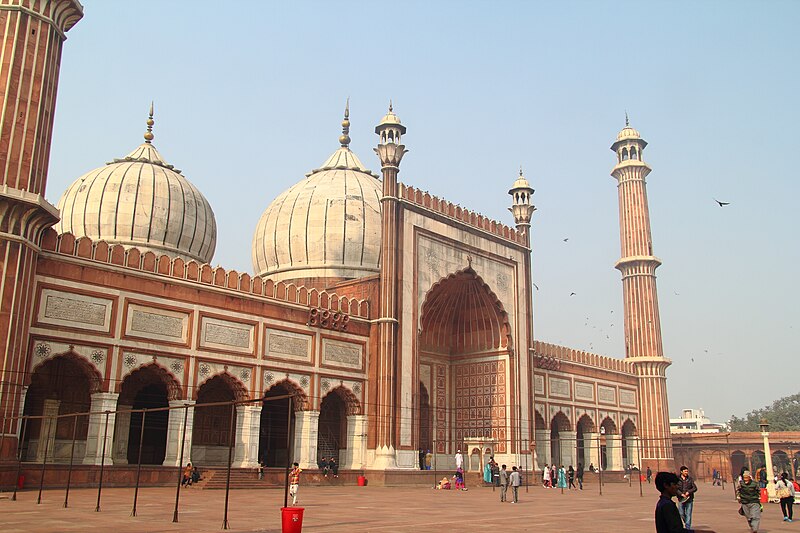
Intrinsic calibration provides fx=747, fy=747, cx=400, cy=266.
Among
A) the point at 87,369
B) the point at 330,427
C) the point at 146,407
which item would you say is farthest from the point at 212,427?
the point at 87,369

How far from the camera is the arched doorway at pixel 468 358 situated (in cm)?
2698

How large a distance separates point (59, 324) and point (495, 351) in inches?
622

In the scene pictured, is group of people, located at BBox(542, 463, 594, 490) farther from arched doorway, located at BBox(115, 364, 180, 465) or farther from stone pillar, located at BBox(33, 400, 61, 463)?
stone pillar, located at BBox(33, 400, 61, 463)

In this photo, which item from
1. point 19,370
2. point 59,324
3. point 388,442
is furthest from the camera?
point 388,442

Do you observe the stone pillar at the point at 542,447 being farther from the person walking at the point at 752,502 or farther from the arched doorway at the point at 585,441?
the person walking at the point at 752,502

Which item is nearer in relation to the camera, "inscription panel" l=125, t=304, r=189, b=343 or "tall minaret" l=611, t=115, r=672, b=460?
"inscription panel" l=125, t=304, r=189, b=343

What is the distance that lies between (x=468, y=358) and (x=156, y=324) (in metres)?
13.5

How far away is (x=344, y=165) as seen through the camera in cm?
3197

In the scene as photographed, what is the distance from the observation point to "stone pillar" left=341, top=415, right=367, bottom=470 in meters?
22.1

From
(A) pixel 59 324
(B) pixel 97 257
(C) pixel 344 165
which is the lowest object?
(A) pixel 59 324

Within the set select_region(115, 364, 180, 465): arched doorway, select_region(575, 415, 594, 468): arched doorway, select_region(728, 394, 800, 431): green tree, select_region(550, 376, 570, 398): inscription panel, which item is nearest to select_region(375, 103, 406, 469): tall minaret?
select_region(115, 364, 180, 465): arched doorway

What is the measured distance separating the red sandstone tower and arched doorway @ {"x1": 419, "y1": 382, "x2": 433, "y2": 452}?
48.9 ft

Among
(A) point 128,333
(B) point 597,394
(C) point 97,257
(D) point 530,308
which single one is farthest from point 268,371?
(B) point 597,394

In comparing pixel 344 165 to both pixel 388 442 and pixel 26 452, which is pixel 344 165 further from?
pixel 26 452
